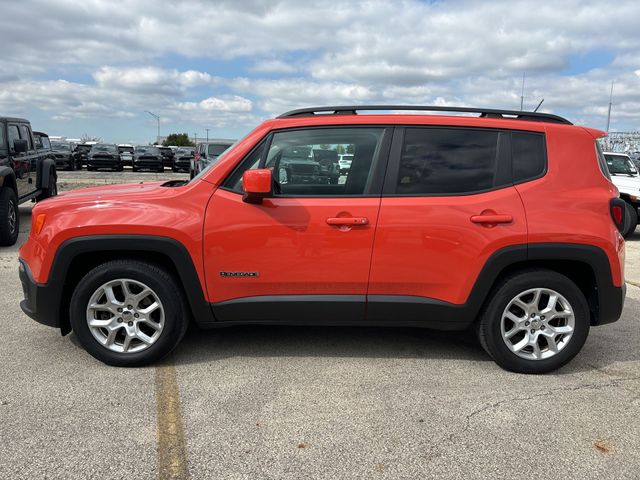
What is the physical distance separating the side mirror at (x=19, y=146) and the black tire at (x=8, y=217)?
0.73 m

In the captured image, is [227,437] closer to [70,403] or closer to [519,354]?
[70,403]

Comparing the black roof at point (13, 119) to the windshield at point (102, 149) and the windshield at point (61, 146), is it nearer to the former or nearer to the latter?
the windshield at point (102, 149)

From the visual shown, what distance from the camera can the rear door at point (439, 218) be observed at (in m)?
3.56

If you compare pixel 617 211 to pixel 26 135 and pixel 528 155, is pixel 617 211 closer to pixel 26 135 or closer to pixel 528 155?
pixel 528 155

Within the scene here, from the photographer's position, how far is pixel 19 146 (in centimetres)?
859

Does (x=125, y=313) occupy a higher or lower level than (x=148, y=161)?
higher

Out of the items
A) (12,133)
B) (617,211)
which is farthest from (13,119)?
(617,211)

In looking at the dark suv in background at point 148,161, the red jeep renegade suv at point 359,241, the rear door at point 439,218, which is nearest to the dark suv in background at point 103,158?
the dark suv in background at point 148,161

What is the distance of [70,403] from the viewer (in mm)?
3174

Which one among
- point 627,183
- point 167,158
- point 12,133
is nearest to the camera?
point 12,133

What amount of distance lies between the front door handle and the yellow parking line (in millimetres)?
1457

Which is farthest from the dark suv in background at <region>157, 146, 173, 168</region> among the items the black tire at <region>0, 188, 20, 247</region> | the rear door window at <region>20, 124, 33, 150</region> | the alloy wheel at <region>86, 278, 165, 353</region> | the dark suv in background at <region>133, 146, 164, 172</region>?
the alloy wheel at <region>86, 278, 165, 353</region>

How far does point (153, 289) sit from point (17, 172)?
266 inches

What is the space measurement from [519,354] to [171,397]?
2330 millimetres
